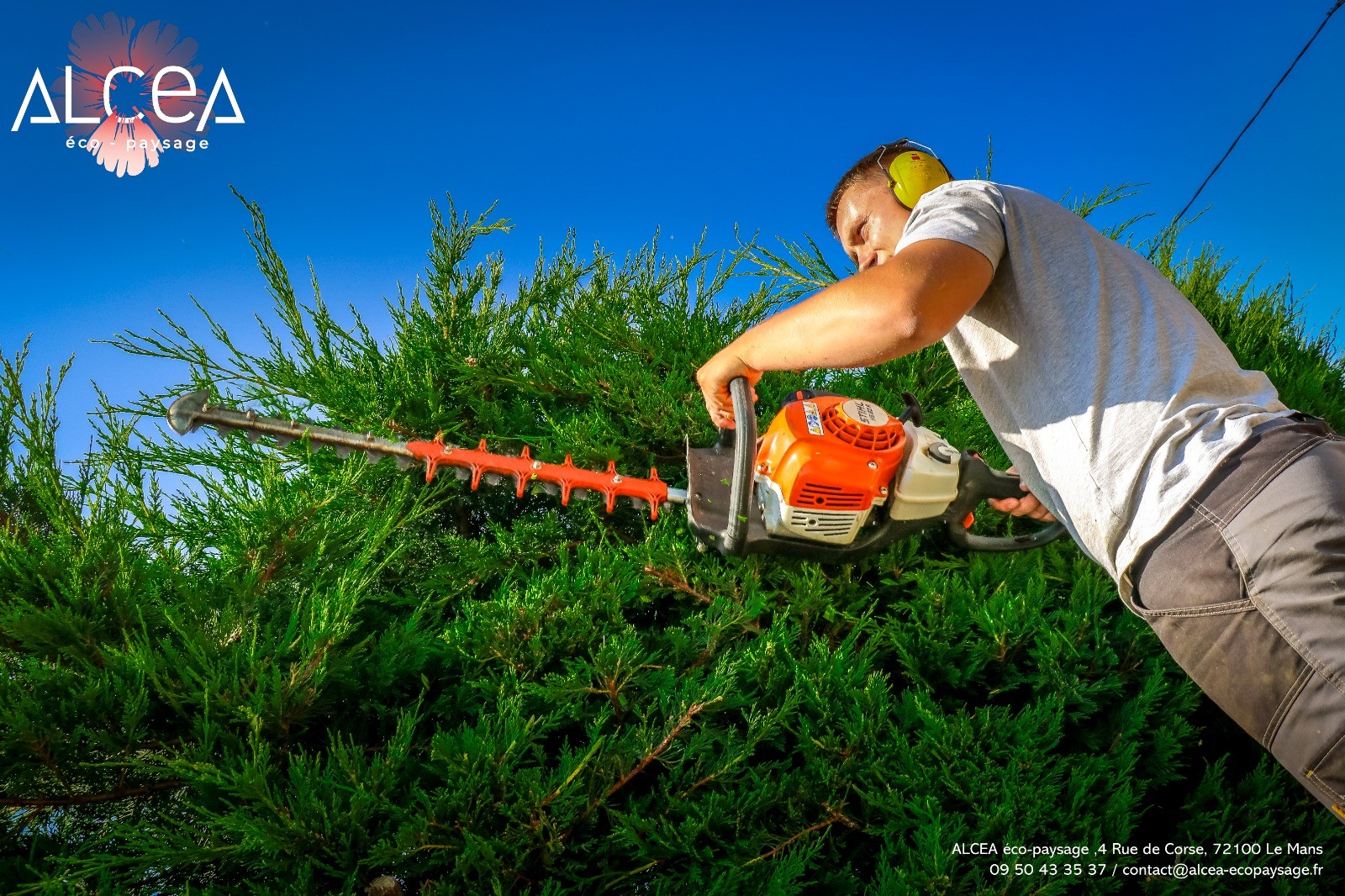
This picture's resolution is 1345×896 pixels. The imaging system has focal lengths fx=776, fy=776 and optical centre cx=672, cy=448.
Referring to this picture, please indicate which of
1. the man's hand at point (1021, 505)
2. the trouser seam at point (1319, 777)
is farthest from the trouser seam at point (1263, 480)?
the man's hand at point (1021, 505)

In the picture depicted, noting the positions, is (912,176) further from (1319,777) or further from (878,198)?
(1319,777)

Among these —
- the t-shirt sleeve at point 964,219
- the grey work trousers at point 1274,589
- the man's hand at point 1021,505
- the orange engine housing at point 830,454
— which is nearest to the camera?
the grey work trousers at point 1274,589

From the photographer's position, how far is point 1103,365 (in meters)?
1.92

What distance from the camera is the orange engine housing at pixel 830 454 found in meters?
2.50

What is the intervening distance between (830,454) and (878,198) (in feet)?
2.90

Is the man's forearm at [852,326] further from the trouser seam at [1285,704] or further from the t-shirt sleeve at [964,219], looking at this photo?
the trouser seam at [1285,704]

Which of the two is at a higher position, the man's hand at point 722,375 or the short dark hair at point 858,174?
the short dark hair at point 858,174

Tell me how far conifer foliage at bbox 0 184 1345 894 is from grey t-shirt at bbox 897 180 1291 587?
38.9 inches

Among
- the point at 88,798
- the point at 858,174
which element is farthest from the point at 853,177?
the point at 88,798

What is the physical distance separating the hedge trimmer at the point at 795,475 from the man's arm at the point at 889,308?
398mm

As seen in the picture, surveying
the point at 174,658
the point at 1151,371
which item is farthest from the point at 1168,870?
the point at 174,658

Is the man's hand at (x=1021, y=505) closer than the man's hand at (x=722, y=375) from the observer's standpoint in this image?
No

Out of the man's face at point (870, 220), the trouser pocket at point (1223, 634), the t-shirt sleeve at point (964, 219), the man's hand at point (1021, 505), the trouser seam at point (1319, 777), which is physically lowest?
the trouser seam at point (1319, 777)

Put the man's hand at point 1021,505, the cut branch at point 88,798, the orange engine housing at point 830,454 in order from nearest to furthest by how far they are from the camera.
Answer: the cut branch at point 88,798 → the orange engine housing at point 830,454 → the man's hand at point 1021,505
